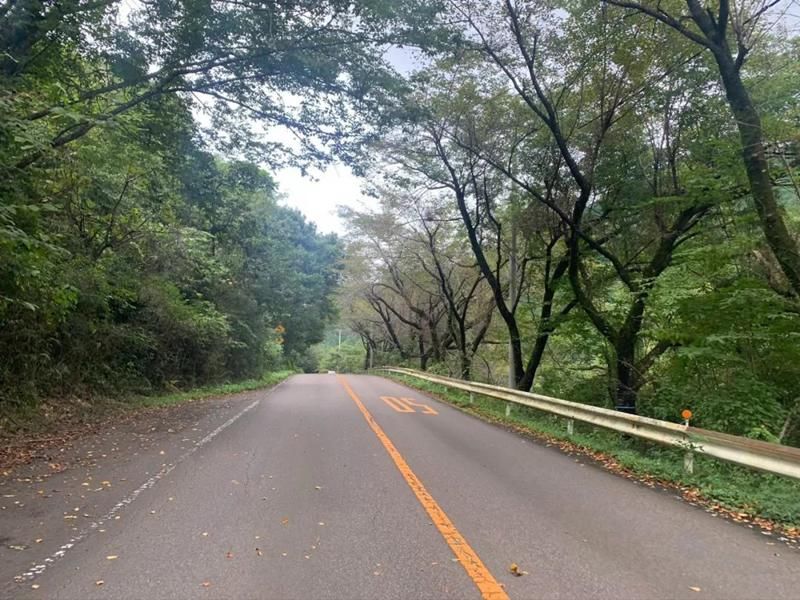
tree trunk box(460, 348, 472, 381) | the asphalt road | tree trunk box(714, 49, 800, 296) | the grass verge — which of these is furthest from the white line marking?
tree trunk box(460, 348, 472, 381)

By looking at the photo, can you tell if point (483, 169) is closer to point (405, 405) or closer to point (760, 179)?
point (405, 405)

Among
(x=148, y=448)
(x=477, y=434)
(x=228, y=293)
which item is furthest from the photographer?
(x=228, y=293)

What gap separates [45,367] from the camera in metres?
12.0

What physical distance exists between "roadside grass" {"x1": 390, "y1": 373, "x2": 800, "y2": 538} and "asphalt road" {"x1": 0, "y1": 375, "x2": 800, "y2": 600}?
410mm

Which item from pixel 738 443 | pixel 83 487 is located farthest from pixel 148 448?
pixel 738 443

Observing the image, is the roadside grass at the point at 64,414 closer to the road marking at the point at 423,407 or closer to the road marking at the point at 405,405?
the road marking at the point at 405,405

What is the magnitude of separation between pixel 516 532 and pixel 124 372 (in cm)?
1426

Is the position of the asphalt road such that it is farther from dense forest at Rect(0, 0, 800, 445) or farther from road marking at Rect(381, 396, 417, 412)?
road marking at Rect(381, 396, 417, 412)

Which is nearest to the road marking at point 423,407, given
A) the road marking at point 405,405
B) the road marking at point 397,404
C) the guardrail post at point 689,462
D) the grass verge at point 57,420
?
the road marking at point 405,405

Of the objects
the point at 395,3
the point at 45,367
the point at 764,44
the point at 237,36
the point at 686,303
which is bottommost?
the point at 45,367

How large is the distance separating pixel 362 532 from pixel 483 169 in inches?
641

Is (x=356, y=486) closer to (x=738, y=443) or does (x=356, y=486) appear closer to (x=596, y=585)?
(x=596, y=585)

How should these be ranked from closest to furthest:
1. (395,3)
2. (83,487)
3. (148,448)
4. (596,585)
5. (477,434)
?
(596,585) < (83,487) < (148,448) < (395,3) < (477,434)

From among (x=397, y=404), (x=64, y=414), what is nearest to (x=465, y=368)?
(x=397, y=404)
